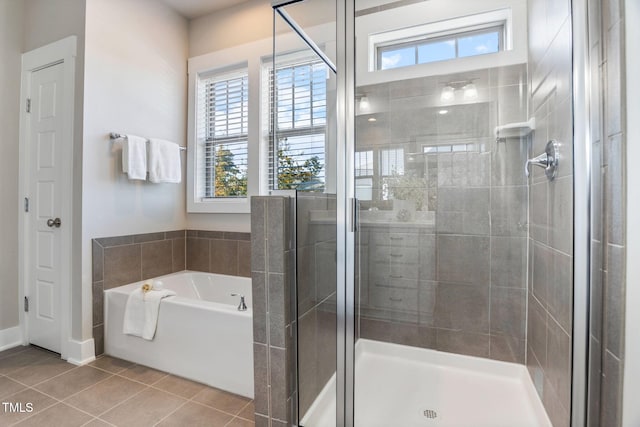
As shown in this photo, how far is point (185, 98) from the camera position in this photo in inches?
119

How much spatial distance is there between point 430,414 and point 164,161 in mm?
2556

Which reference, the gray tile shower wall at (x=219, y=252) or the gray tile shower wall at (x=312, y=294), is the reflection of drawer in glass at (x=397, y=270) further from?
the gray tile shower wall at (x=219, y=252)

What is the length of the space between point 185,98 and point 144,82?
429 millimetres

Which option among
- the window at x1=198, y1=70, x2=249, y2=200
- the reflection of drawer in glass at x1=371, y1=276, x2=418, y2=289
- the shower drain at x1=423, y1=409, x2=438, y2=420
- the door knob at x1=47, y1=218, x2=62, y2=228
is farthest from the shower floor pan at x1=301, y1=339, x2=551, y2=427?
the door knob at x1=47, y1=218, x2=62, y2=228

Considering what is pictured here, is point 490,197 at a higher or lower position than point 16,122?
lower

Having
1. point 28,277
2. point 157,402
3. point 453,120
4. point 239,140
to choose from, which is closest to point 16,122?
point 28,277

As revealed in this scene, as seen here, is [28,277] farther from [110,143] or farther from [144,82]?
[144,82]

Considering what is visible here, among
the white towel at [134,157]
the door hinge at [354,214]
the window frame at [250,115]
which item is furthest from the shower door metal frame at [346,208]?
the white towel at [134,157]

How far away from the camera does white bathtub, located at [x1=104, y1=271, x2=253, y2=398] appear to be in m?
1.81

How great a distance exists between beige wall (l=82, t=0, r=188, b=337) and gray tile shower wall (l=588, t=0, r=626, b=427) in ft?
8.95

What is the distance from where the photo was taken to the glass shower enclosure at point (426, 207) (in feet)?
4.57

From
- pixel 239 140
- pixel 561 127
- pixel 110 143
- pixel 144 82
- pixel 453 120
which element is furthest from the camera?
pixel 239 140

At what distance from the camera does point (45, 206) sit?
2.37m

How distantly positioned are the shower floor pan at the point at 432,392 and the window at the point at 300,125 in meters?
0.90
